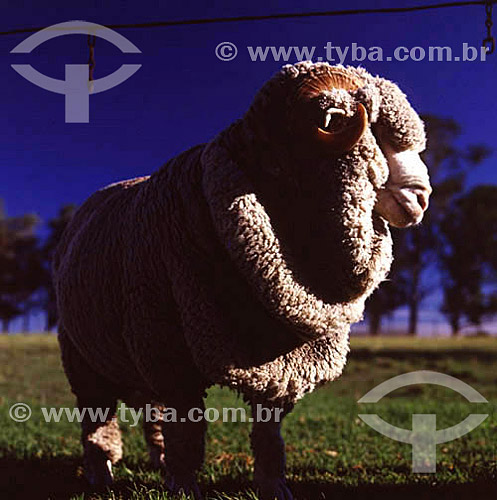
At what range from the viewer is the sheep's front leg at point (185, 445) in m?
2.98

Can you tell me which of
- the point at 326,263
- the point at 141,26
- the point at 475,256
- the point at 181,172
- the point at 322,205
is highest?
the point at 475,256

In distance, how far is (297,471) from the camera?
4359 mm

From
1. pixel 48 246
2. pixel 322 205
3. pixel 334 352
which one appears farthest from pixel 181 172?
pixel 48 246

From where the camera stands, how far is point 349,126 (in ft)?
8.34

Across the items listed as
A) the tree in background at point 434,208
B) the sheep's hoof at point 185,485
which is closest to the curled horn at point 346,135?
the sheep's hoof at point 185,485

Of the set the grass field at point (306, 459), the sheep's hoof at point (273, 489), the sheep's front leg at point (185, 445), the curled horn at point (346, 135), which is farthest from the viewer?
the grass field at point (306, 459)

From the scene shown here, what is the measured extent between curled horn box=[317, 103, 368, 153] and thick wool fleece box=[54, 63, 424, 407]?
0.06 metres

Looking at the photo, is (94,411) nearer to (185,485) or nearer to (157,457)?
(157,457)

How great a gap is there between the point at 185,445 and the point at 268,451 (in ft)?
1.89

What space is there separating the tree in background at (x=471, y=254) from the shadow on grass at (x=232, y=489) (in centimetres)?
2651

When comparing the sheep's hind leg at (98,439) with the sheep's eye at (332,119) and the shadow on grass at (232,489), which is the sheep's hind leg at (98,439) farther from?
the sheep's eye at (332,119)

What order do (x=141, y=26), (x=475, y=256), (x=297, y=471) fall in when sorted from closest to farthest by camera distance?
(x=141, y=26)
(x=297, y=471)
(x=475, y=256)

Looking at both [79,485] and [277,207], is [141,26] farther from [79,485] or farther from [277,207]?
[79,485]

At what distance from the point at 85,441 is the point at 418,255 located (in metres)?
27.2
